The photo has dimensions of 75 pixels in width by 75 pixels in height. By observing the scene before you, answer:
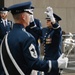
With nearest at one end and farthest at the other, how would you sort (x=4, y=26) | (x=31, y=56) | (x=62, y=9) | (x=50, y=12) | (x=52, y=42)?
(x=31, y=56), (x=50, y=12), (x=52, y=42), (x=4, y=26), (x=62, y=9)

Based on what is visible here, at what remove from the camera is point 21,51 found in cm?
384

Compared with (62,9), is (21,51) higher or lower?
higher

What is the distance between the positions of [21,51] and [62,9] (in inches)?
503

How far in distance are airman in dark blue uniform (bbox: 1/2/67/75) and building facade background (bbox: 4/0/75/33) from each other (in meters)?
12.3

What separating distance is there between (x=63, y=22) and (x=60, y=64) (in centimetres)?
1258

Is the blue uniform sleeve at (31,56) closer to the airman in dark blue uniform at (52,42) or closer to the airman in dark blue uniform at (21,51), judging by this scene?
the airman in dark blue uniform at (21,51)

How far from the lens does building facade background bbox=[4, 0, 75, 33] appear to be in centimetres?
1628

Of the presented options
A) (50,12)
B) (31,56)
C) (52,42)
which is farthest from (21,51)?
(52,42)

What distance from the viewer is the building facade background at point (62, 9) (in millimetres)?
16281

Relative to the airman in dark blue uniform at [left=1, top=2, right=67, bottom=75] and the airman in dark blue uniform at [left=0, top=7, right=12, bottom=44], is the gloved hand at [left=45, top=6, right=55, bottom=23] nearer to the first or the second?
the airman in dark blue uniform at [left=0, top=7, right=12, bottom=44]

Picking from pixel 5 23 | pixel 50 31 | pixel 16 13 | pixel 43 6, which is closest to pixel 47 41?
pixel 50 31

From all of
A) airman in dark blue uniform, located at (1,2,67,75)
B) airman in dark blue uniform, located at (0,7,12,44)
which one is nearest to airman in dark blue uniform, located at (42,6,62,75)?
airman in dark blue uniform, located at (0,7,12,44)

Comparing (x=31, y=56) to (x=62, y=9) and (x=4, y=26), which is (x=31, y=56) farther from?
(x=62, y=9)

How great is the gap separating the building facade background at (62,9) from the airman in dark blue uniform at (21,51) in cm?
1226
